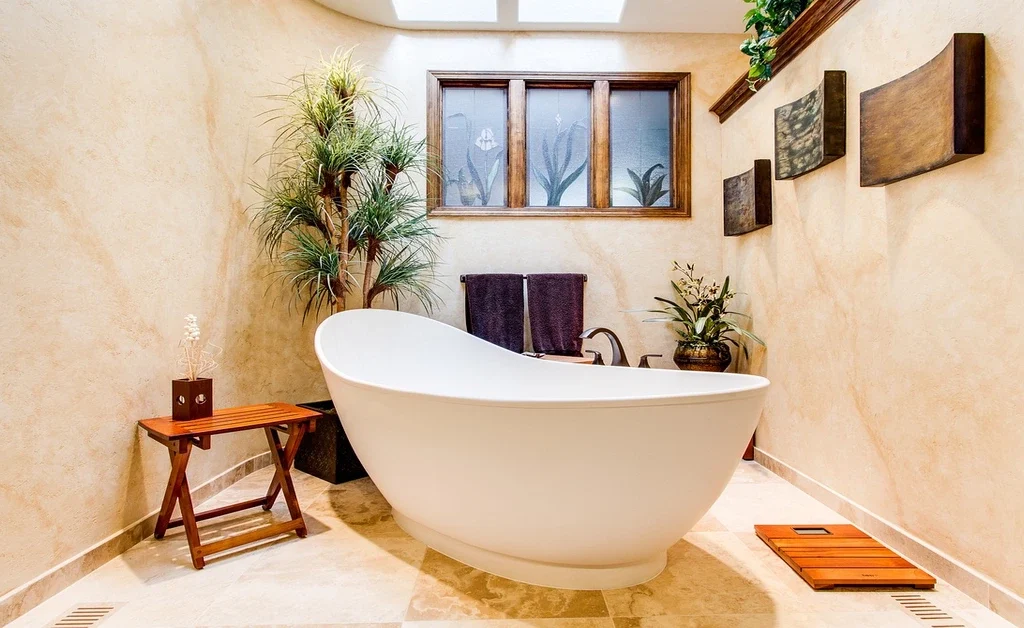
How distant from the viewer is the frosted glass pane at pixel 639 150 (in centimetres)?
315

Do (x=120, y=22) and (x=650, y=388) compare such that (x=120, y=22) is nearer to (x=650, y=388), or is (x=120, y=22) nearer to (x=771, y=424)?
(x=650, y=388)

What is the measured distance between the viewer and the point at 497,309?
2.93 metres

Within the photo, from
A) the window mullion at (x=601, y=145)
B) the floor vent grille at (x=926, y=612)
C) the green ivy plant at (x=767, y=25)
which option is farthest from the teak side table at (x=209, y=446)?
the green ivy plant at (x=767, y=25)

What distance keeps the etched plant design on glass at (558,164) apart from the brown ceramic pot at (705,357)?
3.79 ft

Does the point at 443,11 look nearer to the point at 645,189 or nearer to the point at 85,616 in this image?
the point at 645,189

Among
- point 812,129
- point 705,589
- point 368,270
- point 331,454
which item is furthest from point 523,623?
point 812,129

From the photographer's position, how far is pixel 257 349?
251 centimetres

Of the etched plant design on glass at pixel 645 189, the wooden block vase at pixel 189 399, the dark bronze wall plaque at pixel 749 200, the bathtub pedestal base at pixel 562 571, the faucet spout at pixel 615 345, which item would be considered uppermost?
the etched plant design on glass at pixel 645 189

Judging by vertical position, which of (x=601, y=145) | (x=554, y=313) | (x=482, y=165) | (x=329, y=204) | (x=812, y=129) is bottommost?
(x=554, y=313)

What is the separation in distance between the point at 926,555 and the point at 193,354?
2.45 m

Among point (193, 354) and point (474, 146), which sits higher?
point (474, 146)

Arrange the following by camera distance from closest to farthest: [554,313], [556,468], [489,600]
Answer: [556,468], [489,600], [554,313]

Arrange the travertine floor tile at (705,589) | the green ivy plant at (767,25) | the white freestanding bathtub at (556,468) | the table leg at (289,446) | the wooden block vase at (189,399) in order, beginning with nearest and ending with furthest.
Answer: the white freestanding bathtub at (556,468) < the travertine floor tile at (705,589) < the wooden block vase at (189,399) < the table leg at (289,446) < the green ivy plant at (767,25)

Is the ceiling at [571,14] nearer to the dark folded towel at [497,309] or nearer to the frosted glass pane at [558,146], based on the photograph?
the frosted glass pane at [558,146]
